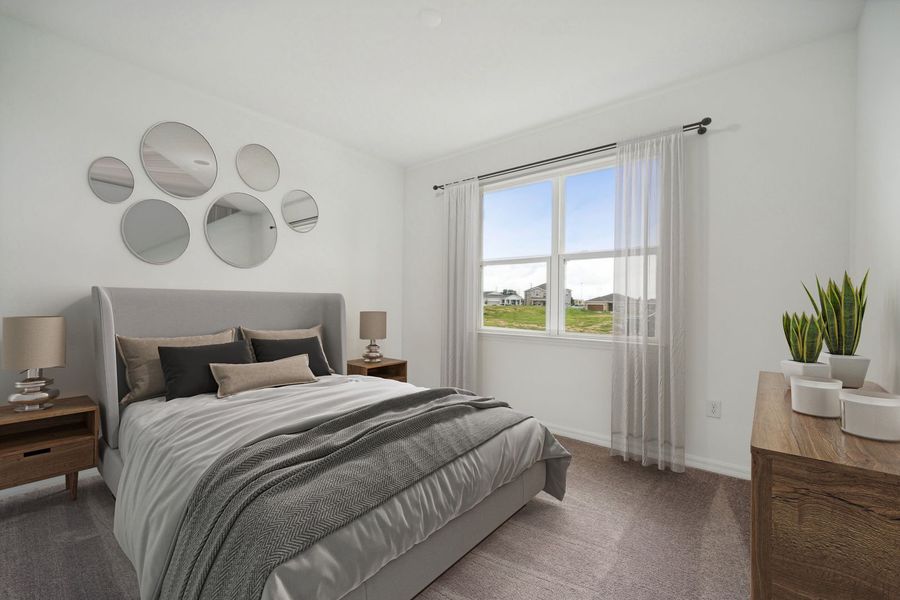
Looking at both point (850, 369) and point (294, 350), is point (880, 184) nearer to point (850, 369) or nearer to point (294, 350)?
point (850, 369)

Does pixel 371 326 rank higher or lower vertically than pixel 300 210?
lower

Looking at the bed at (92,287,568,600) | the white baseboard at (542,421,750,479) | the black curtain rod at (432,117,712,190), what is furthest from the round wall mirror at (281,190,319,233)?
the white baseboard at (542,421,750,479)

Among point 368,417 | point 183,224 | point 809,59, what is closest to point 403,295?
point 183,224

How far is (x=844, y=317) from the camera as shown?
1.50 m

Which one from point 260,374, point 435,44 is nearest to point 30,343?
point 260,374

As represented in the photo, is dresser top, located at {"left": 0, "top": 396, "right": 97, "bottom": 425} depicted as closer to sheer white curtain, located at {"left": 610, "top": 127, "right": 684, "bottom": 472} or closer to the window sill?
the window sill

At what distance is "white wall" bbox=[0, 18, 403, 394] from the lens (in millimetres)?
2402

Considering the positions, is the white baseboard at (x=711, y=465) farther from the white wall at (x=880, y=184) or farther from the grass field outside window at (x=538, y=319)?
the white wall at (x=880, y=184)

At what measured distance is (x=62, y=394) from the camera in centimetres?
256

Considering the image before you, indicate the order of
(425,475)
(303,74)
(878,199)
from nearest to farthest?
(425,475) < (878,199) < (303,74)

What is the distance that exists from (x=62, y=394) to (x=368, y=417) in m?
2.12

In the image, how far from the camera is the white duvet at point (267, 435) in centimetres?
126

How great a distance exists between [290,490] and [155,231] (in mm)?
→ 2501

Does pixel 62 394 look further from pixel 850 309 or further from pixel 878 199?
pixel 878 199
